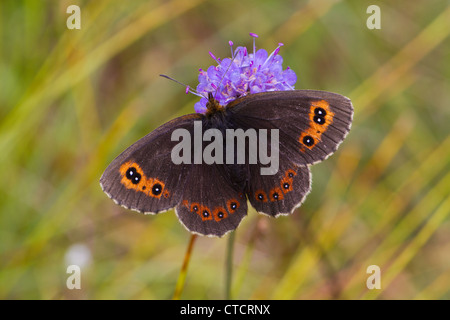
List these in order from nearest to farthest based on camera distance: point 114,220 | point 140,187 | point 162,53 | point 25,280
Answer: point 140,187 → point 25,280 → point 114,220 → point 162,53

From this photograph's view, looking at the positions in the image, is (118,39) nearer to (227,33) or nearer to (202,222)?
(227,33)

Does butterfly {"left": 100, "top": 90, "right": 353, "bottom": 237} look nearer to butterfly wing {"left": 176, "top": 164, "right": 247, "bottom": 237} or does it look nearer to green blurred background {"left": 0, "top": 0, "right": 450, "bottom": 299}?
butterfly wing {"left": 176, "top": 164, "right": 247, "bottom": 237}

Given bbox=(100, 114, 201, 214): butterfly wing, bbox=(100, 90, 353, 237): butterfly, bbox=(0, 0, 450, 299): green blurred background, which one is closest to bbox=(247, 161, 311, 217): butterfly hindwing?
bbox=(100, 90, 353, 237): butterfly

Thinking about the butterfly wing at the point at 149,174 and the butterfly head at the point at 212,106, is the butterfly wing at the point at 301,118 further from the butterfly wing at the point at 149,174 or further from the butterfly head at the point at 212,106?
the butterfly wing at the point at 149,174

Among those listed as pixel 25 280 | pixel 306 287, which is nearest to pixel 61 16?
pixel 25 280

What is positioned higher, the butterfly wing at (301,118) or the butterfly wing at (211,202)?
the butterfly wing at (301,118)

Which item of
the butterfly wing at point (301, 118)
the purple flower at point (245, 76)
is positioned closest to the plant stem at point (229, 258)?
the butterfly wing at point (301, 118)

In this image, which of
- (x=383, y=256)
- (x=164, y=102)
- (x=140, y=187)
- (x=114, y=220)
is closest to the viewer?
(x=140, y=187)
